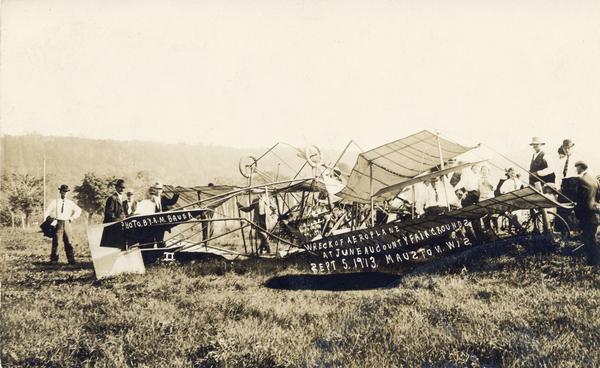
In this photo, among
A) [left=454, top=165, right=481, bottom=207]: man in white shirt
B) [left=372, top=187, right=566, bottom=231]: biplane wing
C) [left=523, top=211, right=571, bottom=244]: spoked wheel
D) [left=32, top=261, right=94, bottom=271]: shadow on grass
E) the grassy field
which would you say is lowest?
the grassy field

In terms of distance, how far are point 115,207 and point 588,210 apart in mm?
9853

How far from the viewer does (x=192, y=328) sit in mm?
4484

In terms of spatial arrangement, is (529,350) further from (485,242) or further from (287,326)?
(485,242)

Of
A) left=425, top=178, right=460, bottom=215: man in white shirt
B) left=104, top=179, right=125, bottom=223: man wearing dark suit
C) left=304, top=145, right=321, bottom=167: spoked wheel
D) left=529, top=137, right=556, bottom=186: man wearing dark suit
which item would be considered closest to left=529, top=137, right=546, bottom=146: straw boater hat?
left=529, top=137, right=556, bottom=186: man wearing dark suit

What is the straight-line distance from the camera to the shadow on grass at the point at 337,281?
252 inches

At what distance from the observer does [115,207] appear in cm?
944

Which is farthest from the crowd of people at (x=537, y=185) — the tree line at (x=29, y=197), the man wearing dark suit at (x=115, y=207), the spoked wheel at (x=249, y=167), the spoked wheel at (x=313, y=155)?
the tree line at (x=29, y=197)

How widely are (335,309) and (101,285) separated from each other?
4476 millimetres

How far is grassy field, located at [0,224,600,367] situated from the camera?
369 centimetres

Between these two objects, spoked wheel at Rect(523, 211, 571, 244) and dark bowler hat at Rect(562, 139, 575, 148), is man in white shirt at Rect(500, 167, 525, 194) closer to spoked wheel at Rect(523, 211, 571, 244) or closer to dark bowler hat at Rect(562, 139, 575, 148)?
spoked wheel at Rect(523, 211, 571, 244)

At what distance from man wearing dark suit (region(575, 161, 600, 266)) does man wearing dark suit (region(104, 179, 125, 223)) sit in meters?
9.50

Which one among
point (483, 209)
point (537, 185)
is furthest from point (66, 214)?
point (537, 185)

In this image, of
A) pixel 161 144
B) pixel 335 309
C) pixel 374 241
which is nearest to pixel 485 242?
pixel 374 241

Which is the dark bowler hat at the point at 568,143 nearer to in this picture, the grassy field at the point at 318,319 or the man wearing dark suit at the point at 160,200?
the grassy field at the point at 318,319
